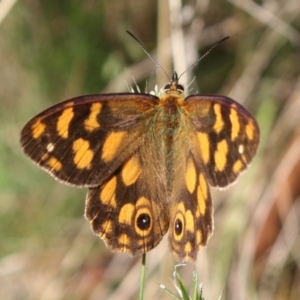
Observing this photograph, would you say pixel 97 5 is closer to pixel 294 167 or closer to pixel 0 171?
pixel 0 171

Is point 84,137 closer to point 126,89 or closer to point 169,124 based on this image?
point 169,124

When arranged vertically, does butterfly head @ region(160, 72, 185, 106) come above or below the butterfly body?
above

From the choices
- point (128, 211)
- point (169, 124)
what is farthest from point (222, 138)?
point (128, 211)

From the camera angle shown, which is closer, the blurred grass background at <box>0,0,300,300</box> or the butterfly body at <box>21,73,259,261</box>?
the butterfly body at <box>21,73,259,261</box>

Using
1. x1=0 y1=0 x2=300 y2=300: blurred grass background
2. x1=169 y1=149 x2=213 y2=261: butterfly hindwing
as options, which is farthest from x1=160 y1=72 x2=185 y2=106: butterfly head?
x1=0 y1=0 x2=300 y2=300: blurred grass background

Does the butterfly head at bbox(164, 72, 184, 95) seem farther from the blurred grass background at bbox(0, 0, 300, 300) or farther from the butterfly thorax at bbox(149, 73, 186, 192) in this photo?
the blurred grass background at bbox(0, 0, 300, 300)

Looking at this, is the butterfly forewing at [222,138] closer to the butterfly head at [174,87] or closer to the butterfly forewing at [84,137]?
the butterfly head at [174,87]

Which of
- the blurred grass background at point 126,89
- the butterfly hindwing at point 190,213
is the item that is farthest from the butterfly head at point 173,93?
the blurred grass background at point 126,89


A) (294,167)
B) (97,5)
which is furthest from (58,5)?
(294,167)
